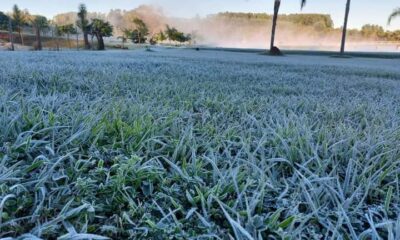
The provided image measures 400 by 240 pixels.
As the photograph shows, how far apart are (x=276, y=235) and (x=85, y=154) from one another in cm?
78

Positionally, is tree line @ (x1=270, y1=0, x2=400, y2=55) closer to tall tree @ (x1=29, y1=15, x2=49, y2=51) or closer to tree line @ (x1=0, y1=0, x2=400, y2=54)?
tree line @ (x1=0, y1=0, x2=400, y2=54)

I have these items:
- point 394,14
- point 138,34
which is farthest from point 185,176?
point 138,34

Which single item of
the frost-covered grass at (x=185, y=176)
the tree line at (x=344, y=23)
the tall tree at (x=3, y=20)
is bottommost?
the frost-covered grass at (x=185, y=176)

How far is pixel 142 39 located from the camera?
53344mm

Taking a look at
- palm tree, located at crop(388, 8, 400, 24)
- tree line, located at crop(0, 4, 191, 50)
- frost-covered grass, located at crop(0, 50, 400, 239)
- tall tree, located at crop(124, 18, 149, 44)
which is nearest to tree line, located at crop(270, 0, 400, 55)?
palm tree, located at crop(388, 8, 400, 24)

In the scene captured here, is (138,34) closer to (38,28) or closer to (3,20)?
(3,20)

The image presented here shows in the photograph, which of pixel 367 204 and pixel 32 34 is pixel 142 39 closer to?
pixel 32 34

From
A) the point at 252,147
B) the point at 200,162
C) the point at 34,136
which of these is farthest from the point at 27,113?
the point at 252,147

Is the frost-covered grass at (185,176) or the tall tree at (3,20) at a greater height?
the tall tree at (3,20)

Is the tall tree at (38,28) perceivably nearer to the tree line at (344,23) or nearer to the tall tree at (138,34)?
the tall tree at (138,34)

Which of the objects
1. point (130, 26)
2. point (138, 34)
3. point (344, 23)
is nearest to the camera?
point (344, 23)

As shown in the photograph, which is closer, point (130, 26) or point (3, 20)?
point (3, 20)

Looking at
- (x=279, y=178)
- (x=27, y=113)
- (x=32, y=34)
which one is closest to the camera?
(x=279, y=178)

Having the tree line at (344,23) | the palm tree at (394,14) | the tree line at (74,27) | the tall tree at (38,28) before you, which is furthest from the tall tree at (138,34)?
the palm tree at (394,14)
